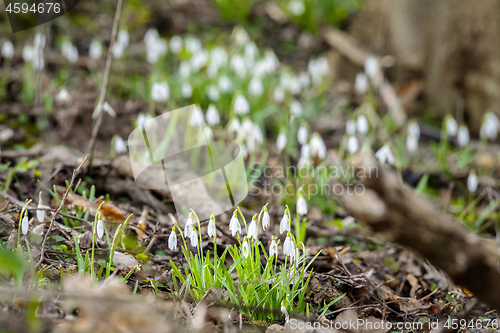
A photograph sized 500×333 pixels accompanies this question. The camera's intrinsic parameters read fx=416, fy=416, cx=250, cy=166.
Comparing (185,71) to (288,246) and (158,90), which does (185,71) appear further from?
(288,246)

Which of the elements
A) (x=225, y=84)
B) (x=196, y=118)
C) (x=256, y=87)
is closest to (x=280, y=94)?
(x=256, y=87)

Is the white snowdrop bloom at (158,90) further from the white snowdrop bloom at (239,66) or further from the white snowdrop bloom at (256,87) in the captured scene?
the white snowdrop bloom at (239,66)

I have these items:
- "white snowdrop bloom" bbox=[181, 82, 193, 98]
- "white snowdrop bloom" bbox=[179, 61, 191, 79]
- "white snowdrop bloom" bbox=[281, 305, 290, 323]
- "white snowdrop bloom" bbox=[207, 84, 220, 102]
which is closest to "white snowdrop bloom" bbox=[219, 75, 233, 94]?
"white snowdrop bloom" bbox=[207, 84, 220, 102]

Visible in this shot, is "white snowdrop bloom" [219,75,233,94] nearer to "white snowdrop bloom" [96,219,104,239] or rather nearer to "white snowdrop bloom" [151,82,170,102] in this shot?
"white snowdrop bloom" [151,82,170,102]

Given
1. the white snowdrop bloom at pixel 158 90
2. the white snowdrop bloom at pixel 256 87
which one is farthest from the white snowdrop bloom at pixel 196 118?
the white snowdrop bloom at pixel 256 87

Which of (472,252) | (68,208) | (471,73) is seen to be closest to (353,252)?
(472,252)

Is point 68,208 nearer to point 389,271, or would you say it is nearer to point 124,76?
point 389,271
